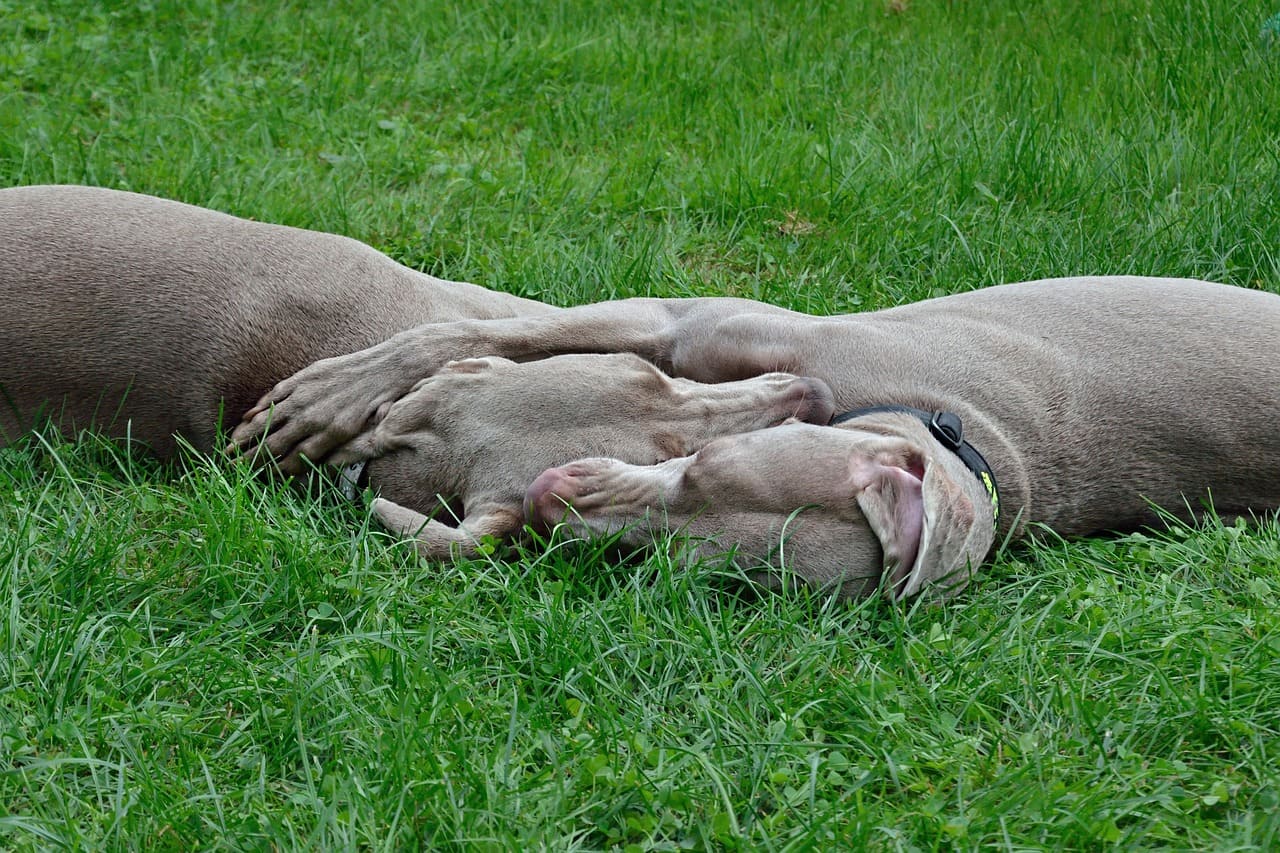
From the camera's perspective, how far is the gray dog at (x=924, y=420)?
315 centimetres

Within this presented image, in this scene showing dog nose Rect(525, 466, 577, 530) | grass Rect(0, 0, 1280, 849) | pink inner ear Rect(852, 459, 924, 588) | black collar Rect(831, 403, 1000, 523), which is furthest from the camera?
black collar Rect(831, 403, 1000, 523)

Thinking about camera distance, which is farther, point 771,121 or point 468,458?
point 771,121

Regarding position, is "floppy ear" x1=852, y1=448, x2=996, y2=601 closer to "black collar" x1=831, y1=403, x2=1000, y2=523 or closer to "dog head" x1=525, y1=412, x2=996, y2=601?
"dog head" x1=525, y1=412, x2=996, y2=601

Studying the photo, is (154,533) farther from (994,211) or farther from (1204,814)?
(994,211)

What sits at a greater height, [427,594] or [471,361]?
[471,361]

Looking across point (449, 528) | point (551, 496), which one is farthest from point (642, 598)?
point (449, 528)

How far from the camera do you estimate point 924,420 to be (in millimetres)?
3439

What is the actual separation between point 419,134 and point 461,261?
109 cm

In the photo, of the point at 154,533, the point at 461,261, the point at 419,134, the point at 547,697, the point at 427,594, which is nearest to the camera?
the point at 547,697

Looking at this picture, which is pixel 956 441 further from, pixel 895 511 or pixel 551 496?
pixel 551 496

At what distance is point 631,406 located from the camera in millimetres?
3531

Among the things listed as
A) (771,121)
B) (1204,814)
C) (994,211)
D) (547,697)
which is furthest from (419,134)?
(1204,814)

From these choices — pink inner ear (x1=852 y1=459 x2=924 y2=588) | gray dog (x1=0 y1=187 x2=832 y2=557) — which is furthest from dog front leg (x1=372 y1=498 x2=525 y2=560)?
pink inner ear (x1=852 y1=459 x2=924 y2=588)

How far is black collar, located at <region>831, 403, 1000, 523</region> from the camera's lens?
11.1 ft
